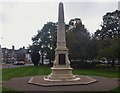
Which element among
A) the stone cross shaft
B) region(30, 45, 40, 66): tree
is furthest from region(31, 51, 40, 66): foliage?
the stone cross shaft

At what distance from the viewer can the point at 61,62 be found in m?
28.1

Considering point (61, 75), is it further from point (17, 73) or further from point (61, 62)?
point (17, 73)

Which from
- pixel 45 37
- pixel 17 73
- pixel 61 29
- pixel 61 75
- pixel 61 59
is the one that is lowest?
pixel 61 75

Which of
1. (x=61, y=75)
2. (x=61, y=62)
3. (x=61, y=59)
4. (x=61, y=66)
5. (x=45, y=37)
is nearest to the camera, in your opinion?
(x=61, y=75)

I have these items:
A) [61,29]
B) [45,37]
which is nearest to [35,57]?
[45,37]

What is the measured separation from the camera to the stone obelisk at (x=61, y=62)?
26.8 meters

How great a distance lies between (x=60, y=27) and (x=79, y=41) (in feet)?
88.4

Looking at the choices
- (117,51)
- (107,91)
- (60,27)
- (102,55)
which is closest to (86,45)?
(102,55)

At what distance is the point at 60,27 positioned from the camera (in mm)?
28766

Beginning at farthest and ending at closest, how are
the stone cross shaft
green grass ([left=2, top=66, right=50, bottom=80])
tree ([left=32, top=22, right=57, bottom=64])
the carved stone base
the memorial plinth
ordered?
tree ([left=32, top=22, right=57, bottom=64]), green grass ([left=2, top=66, right=50, bottom=80]), the stone cross shaft, the memorial plinth, the carved stone base

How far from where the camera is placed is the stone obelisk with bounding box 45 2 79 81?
26750 millimetres

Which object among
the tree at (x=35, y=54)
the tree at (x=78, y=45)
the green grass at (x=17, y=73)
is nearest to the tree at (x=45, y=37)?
the tree at (x=35, y=54)

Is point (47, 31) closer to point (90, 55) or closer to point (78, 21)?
point (78, 21)

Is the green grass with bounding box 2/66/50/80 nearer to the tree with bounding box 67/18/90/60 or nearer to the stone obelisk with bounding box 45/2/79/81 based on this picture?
the stone obelisk with bounding box 45/2/79/81
